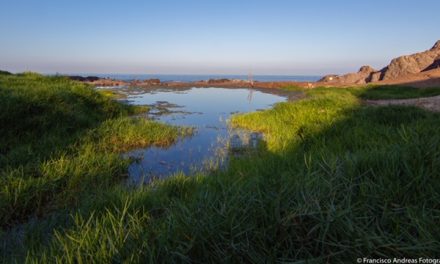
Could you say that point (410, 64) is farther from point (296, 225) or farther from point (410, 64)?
point (296, 225)

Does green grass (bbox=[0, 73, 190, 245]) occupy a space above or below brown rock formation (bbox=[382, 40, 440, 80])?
below

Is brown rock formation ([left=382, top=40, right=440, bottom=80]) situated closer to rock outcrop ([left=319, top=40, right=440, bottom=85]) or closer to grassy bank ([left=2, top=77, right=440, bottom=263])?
rock outcrop ([left=319, top=40, right=440, bottom=85])

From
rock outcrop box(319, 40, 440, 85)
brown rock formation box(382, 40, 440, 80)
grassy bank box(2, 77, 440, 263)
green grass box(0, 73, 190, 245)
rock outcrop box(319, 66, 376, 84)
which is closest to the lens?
grassy bank box(2, 77, 440, 263)

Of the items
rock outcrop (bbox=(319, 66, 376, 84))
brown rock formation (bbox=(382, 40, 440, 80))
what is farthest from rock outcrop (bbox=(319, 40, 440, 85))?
rock outcrop (bbox=(319, 66, 376, 84))

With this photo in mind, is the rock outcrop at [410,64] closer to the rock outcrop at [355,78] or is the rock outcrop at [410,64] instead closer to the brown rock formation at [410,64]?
the brown rock formation at [410,64]

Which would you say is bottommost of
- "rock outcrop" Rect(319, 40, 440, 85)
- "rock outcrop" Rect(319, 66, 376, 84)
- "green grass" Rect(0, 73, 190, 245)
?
"green grass" Rect(0, 73, 190, 245)

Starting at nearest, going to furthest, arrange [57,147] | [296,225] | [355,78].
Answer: [296,225] → [57,147] → [355,78]

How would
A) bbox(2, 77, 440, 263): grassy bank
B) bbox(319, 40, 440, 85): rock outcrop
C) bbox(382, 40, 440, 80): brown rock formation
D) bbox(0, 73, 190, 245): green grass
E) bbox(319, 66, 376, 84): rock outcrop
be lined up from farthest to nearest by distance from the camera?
bbox(319, 66, 376, 84): rock outcrop → bbox(382, 40, 440, 80): brown rock formation → bbox(319, 40, 440, 85): rock outcrop → bbox(0, 73, 190, 245): green grass → bbox(2, 77, 440, 263): grassy bank

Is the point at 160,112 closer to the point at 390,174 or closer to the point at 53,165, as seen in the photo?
the point at 53,165

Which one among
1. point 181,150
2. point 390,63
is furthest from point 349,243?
point 390,63

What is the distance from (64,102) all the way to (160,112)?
27.3ft

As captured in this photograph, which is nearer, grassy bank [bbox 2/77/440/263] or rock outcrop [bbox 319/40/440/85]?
grassy bank [bbox 2/77/440/263]

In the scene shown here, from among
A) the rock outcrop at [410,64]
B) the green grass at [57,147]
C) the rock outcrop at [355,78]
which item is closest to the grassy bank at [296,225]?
the green grass at [57,147]

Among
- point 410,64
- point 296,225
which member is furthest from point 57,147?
point 410,64
